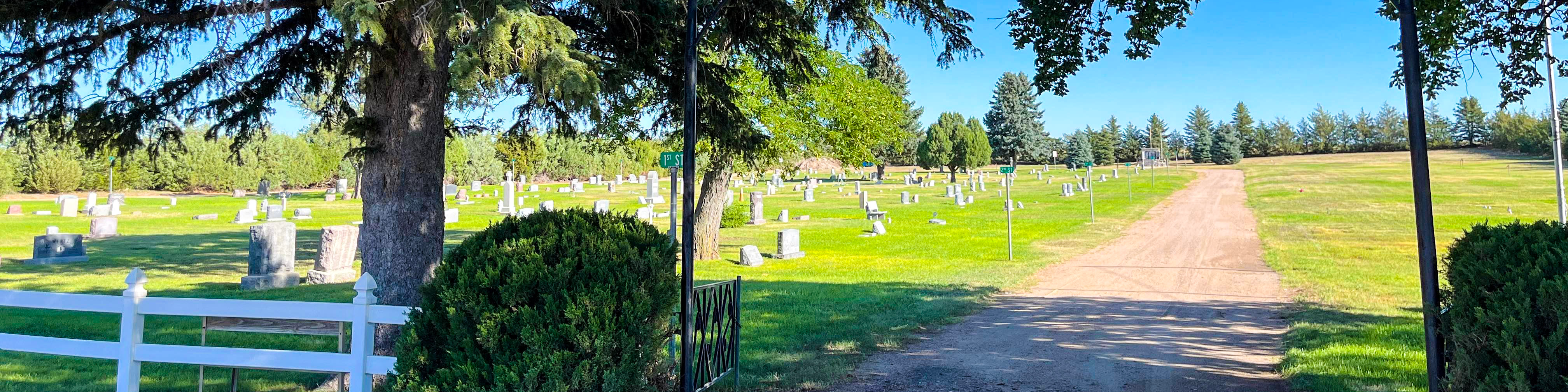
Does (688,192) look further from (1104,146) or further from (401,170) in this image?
(1104,146)

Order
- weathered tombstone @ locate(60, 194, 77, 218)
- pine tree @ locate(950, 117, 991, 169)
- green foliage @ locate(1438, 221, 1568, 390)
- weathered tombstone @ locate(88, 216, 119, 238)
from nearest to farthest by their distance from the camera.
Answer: green foliage @ locate(1438, 221, 1568, 390), weathered tombstone @ locate(88, 216, 119, 238), weathered tombstone @ locate(60, 194, 77, 218), pine tree @ locate(950, 117, 991, 169)

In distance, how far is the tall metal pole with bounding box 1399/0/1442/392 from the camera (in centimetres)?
371

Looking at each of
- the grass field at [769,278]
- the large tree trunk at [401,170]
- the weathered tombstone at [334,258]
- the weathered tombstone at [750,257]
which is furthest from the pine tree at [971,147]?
the large tree trunk at [401,170]

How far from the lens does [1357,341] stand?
24.5 feet

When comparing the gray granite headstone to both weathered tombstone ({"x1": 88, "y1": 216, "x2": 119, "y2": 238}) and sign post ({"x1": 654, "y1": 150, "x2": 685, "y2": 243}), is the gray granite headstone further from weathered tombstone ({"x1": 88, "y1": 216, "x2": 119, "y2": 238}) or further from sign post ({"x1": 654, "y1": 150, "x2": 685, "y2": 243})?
weathered tombstone ({"x1": 88, "y1": 216, "x2": 119, "y2": 238})

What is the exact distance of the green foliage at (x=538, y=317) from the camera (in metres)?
3.80

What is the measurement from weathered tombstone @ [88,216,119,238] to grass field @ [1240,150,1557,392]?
2913cm

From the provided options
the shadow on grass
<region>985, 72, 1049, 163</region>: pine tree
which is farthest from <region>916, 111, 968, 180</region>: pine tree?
the shadow on grass

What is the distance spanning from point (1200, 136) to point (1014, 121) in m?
31.6

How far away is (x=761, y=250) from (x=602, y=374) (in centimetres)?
1580

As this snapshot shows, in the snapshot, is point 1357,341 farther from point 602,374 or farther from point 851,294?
point 602,374

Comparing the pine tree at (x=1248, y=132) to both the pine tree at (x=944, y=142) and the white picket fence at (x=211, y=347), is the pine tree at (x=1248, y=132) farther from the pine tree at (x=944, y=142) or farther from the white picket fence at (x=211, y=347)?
the white picket fence at (x=211, y=347)

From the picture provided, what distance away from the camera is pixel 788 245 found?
58.5 feet

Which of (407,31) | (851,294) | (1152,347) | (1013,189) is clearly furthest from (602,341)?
(1013,189)
